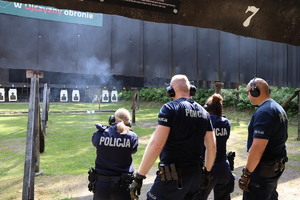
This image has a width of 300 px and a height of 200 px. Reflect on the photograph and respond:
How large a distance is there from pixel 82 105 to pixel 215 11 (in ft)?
109

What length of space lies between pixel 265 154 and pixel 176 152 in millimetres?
1135

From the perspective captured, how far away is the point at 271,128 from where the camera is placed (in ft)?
10.4

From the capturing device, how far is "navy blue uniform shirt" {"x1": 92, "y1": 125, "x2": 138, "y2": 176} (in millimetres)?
3365

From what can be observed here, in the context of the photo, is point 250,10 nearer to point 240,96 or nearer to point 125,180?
point 125,180

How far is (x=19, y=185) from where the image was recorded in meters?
6.23

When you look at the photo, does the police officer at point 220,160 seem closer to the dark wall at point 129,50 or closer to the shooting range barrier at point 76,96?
the dark wall at point 129,50

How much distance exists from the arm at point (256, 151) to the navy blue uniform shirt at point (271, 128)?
0.17 ft

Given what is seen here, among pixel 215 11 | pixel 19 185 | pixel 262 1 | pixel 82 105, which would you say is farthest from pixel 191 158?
pixel 82 105

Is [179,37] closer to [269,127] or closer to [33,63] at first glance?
[33,63]

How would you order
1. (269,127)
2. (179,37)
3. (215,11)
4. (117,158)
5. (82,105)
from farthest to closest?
(82,105)
(179,37)
(117,158)
(269,127)
(215,11)

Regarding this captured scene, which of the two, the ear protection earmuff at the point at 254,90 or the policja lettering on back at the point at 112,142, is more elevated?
the ear protection earmuff at the point at 254,90

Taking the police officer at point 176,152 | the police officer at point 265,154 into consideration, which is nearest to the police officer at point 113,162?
the police officer at point 176,152

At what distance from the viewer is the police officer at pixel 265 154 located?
3.15 meters

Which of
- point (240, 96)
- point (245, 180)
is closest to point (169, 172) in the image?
point (245, 180)
